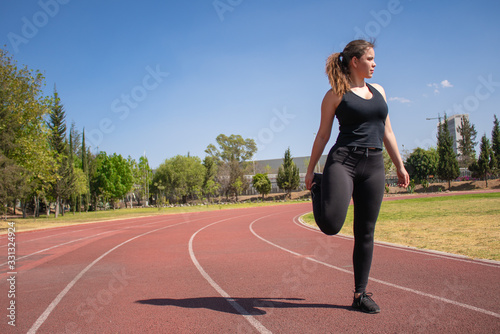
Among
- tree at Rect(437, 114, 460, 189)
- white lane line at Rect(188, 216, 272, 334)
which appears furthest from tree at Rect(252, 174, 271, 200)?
white lane line at Rect(188, 216, 272, 334)

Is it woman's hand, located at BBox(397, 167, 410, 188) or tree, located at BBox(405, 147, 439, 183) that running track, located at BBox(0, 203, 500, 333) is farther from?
tree, located at BBox(405, 147, 439, 183)

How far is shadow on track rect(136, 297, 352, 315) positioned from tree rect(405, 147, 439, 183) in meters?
66.2

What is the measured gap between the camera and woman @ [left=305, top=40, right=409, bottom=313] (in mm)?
2904

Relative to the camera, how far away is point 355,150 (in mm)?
2930

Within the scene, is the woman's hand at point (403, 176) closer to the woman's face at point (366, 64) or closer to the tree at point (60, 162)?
the woman's face at point (366, 64)

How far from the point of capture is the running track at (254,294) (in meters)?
3.05

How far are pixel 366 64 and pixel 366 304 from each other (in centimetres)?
222

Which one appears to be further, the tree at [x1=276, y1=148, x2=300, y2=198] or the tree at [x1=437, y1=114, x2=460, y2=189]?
the tree at [x1=276, y1=148, x2=300, y2=198]

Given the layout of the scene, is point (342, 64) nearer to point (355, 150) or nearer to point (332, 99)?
point (332, 99)

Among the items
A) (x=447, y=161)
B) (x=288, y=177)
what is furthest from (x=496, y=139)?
(x=288, y=177)

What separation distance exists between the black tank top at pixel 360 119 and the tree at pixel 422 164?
218 feet

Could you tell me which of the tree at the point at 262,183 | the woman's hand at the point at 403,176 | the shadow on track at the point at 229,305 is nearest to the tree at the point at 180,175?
the tree at the point at 262,183

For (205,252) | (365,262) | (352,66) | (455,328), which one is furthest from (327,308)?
(205,252)

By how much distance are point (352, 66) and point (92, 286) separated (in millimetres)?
4563
